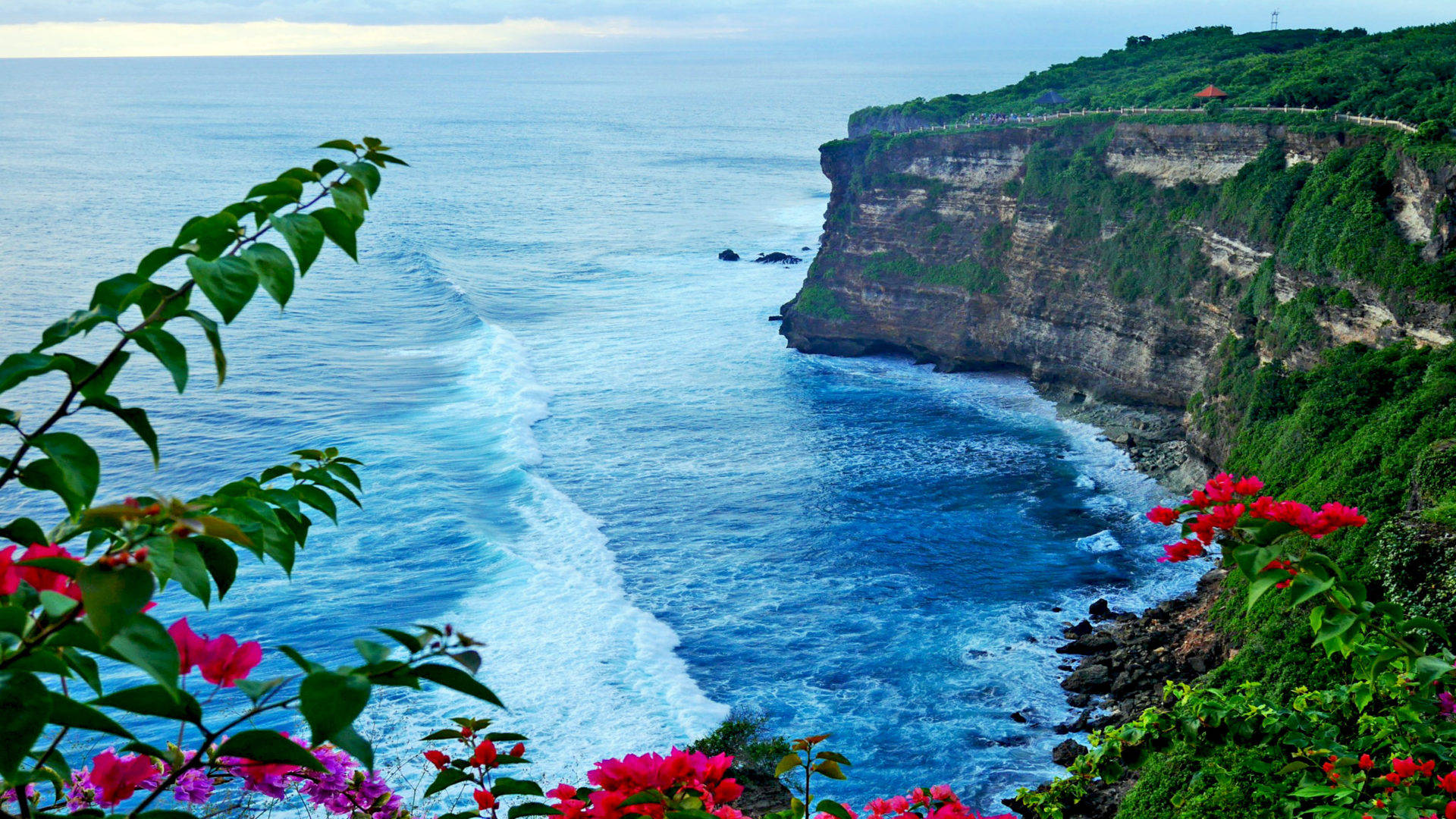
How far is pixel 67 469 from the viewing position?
2.66 metres

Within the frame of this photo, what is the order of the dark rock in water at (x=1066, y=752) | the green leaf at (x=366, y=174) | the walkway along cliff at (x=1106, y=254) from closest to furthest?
the green leaf at (x=366, y=174) → the dark rock in water at (x=1066, y=752) → the walkway along cliff at (x=1106, y=254)

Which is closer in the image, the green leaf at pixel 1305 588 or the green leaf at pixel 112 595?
the green leaf at pixel 112 595

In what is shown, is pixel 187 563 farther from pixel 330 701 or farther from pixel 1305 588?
pixel 1305 588

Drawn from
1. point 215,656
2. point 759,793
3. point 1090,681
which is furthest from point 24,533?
point 1090,681

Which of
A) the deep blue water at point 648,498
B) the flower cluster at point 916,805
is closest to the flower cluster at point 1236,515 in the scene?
the flower cluster at point 916,805

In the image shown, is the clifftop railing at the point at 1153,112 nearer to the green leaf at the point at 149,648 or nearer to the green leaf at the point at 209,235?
the green leaf at the point at 209,235

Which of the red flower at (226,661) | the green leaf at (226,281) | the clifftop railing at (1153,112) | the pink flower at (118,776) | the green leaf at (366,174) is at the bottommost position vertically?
the pink flower at (118,776)

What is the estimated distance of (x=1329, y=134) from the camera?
114ft

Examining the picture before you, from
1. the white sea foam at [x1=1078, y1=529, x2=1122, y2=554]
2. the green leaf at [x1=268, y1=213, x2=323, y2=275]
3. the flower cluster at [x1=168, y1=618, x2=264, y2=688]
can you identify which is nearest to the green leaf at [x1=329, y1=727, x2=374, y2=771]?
the flower cluster at [x1=168, y1=618, x2=264, y2=688]

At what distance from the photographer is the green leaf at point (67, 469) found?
263 cm

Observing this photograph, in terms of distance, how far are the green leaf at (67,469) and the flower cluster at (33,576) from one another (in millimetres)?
133

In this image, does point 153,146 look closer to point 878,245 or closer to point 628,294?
point 628,294

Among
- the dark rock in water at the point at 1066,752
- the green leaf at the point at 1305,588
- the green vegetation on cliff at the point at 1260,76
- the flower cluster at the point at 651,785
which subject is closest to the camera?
the green leaf at the point at 1305,588

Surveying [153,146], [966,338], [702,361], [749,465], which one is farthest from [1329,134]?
[153,146]
